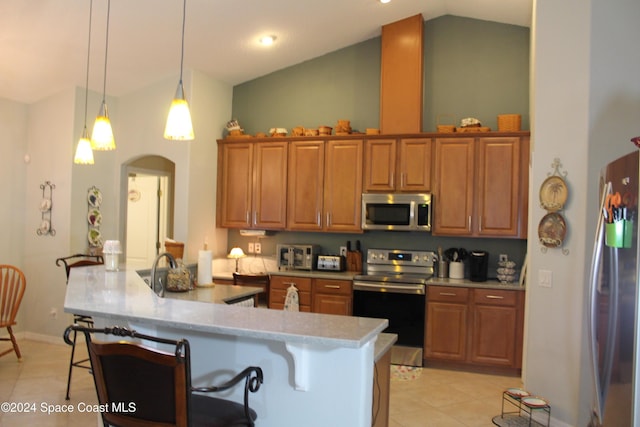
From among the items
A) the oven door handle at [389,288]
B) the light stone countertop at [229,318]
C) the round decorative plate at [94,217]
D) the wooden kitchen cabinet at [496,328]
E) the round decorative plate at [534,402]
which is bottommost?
the round decorative plate at [534,402]

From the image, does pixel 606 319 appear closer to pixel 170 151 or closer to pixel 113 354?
pixel 113 354

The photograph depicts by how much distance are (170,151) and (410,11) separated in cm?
300

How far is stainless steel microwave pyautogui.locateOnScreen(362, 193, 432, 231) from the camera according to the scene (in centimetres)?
486

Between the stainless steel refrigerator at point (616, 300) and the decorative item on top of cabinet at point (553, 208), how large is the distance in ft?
3.47

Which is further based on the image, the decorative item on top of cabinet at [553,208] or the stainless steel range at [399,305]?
the stainless steel range at [399,305]

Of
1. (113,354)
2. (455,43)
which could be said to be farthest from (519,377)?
(113,354)

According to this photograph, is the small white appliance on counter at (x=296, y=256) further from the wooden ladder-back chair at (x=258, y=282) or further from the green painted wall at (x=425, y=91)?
the wooden ladder-back chair at (x=258, y=282)

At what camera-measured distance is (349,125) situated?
5.36 m

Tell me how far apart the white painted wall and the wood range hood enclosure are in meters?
1.66

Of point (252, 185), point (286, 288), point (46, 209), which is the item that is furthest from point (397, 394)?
point (46, 209)

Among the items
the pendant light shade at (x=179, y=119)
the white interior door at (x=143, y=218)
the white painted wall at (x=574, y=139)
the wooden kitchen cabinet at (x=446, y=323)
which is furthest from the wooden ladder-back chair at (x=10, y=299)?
the white painted wall at (x=574, y=139)

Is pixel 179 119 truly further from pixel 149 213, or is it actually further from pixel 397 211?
pixel 149 213

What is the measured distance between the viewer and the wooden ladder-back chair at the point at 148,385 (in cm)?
143

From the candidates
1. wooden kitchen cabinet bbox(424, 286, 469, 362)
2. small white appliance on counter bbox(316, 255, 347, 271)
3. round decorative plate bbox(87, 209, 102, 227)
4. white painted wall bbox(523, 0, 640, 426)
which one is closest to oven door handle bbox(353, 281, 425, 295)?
wooden kitchen cabinet bbox(424, 286, 469, 362)
